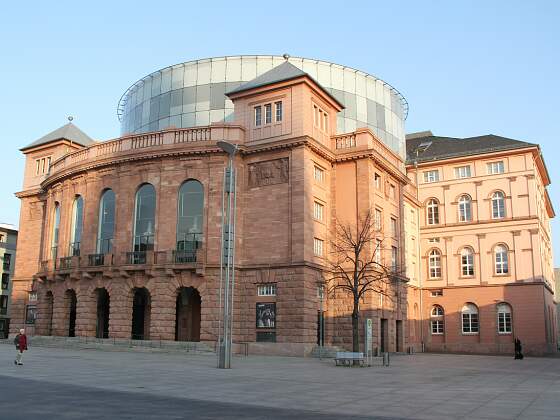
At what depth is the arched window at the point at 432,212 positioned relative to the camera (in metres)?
68.9

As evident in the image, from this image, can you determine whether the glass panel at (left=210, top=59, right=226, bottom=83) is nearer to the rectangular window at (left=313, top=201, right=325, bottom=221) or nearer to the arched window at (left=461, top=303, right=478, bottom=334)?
the rectangular window at (left=313, top=201, right=325, bottom=221)

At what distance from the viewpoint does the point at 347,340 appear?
4519 cm

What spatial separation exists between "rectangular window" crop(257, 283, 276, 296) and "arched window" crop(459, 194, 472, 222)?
31582mm

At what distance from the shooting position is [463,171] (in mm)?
67812

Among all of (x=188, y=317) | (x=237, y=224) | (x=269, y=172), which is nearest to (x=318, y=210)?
(x=269, y=172)

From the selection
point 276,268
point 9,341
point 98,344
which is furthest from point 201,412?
point 9,341

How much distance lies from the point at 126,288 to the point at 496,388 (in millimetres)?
31039

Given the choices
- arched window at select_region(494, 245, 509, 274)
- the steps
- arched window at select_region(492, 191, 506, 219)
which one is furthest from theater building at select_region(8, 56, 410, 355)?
arched window at select_region(492, 191, 506, 219)

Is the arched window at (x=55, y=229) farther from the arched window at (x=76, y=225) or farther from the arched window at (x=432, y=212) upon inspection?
the arched window at (x=432, y=212)

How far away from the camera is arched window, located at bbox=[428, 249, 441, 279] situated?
68.1 metres

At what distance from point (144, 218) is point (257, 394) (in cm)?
3162

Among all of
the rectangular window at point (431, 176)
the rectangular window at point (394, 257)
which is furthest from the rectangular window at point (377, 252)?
the rectangular window at point (431, 176)

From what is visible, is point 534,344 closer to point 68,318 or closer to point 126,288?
point 126,288

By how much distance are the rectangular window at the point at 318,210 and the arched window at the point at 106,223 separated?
53.2 ft
